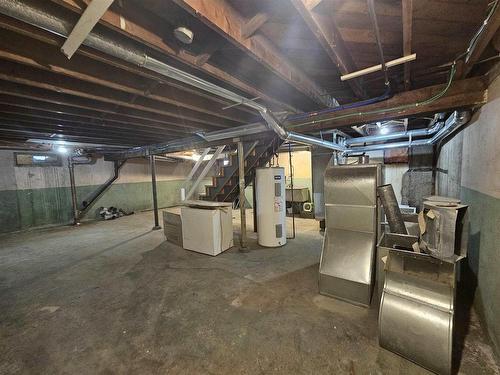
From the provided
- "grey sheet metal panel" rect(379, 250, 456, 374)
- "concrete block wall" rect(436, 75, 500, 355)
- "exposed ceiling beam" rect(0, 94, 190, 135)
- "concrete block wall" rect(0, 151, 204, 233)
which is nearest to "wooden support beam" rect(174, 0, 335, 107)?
"concrete block wall" rect(436, 75, 500, 355)

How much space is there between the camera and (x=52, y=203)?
6.16 meters

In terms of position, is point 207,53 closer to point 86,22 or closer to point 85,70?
point 86,22

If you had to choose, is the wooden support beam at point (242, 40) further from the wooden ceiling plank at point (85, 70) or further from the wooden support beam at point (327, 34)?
the wooden ceiling plank at point (85, 70)

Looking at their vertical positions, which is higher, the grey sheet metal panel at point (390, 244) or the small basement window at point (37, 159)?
the small basement window at point (37, 159)

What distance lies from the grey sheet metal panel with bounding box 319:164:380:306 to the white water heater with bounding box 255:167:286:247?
1439 millimetres

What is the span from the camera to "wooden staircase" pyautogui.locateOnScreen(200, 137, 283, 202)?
4.36 m

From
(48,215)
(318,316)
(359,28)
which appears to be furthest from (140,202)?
(359,28)

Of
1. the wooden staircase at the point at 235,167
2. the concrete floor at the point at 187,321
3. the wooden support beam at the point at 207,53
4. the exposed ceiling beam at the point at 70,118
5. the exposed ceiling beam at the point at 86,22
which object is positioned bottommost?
the concrete floor at the point at 187,321

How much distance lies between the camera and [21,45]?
155 cm

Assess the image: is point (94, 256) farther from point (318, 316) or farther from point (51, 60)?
point (318, 316)

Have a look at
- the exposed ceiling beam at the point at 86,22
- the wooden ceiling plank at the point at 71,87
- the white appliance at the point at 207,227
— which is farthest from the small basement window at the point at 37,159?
the exposed ceiling beam at the point at 86,22

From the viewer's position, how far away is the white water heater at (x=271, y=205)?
385 centimetres

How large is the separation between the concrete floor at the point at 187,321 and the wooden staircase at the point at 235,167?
1542mm

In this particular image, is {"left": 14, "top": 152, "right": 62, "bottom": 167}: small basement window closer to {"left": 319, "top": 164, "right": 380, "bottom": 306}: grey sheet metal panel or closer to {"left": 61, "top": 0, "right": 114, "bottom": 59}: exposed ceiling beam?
{"left": 61, "top": 0, "right": 114, "bottom": 59}: exposed ceiling beam
